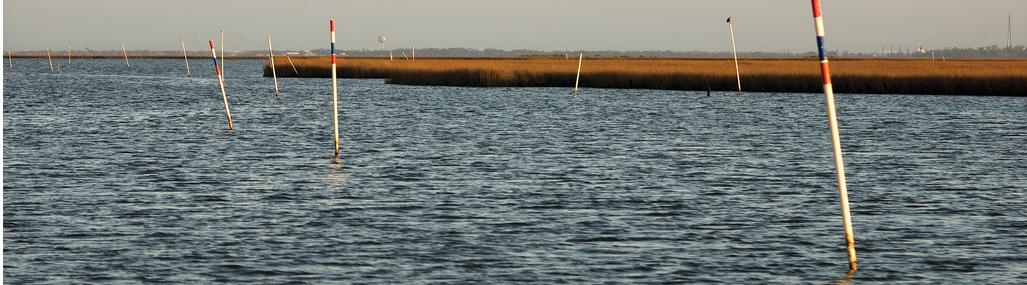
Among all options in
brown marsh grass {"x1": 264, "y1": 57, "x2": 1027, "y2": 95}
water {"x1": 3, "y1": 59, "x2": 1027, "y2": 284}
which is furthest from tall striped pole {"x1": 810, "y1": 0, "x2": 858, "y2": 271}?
brown marsh grass {"x1": 264, "y1": 57, "x2": 1027, "y2": 95}

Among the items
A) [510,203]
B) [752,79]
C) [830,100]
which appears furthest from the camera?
[752,79]

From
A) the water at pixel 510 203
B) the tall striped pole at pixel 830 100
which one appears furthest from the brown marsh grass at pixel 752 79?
the tall striped pole at pixel 830 100

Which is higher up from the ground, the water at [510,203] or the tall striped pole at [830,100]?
the tall striped pole at [830,100]

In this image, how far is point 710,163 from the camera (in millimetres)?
26469

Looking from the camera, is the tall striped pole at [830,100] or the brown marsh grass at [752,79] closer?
the tall striped pole at [830,100]

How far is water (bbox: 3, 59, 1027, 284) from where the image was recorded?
13.2 m

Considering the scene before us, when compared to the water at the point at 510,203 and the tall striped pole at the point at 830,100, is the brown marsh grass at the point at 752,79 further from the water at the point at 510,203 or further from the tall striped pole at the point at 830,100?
the tall striped pole at the point at 830,100

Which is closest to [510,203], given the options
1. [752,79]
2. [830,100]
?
[830,100]

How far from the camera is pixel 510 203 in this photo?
61.9ft

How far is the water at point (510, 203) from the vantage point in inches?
521

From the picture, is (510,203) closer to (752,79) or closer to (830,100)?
(830,100)

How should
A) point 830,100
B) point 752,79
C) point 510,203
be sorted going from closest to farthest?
point 830,100 < point 510,203 < point 752,79

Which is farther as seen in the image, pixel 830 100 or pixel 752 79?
pixel 752 79

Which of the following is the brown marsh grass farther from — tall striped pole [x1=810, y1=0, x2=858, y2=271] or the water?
tall striped pole [x1=810, y1=0, x2=858, y2=271]
